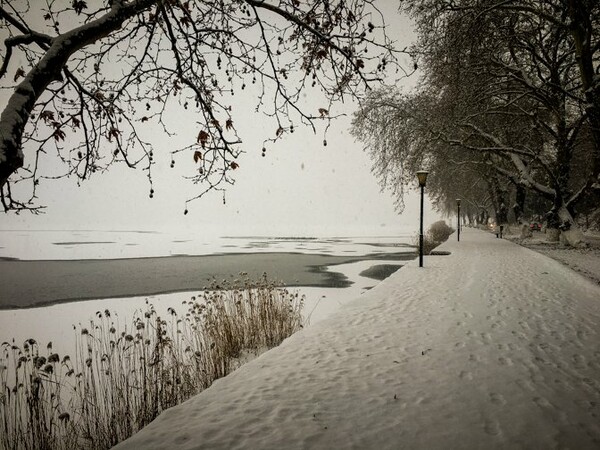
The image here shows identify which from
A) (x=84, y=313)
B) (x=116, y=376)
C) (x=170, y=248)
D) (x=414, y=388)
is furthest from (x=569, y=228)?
(x=170, y=248)

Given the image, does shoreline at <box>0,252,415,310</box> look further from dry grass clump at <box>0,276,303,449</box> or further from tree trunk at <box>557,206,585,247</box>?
tree trunk at <box>557,206,585,247</box>

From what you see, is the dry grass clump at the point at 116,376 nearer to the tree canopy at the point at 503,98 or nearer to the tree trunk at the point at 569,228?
the tree canopy at the point at 503,98

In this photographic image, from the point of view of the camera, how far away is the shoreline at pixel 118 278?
12.2 meters

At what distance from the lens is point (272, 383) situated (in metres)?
3.39

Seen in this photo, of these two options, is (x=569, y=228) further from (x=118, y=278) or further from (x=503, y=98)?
(x=118, y=278)

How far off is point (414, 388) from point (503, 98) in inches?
800

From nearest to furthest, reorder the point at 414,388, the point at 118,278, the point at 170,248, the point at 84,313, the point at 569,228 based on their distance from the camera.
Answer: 1. the point at 414,388
2. the point at 84,313
3. the point at 118,278
4. the point at 569,228
5. the point at 170,248

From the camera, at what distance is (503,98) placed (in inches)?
733

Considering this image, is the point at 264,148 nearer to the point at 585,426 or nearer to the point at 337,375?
the point at 337,375

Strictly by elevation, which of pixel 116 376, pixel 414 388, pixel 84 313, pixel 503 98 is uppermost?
pixel 503 98

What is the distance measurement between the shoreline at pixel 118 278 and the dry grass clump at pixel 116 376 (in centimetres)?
455

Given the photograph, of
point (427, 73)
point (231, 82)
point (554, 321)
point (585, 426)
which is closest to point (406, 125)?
point (427, 73)

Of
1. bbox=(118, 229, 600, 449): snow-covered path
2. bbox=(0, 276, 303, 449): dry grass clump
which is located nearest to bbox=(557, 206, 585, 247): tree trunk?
bbox=(118, 229, 600, 449): snow-covered path

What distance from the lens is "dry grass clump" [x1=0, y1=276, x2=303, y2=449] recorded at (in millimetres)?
3627
